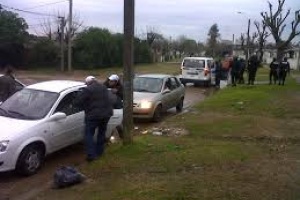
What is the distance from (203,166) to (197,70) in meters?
23.5

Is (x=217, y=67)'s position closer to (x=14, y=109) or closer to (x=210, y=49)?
(x=14, y=109)

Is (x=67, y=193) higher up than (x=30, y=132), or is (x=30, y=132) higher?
(x=30, y=132)

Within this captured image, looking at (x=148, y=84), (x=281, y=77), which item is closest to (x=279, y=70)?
(x=281, y=77)

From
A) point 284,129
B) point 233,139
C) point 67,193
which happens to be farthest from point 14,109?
point 284,129

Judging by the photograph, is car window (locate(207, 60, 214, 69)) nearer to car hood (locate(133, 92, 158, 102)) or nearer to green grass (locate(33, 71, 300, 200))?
car hood (locate(133, 92, 158, 102))

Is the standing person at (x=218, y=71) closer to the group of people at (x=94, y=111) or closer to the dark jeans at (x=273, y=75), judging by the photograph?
the dark jeans at (x=273, y=75)

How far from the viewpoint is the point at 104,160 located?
941 cm

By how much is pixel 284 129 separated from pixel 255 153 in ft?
13.0

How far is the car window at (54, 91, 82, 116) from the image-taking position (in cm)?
1044

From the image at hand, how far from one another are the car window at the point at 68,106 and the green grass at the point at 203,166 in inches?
Answer: 41.7

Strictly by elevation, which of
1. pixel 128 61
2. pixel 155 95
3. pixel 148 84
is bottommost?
pixel 155 95

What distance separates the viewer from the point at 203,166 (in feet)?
29.2

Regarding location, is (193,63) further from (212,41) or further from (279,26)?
(212,41)

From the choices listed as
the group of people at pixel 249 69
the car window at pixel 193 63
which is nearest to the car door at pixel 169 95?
the group of people at pixel 249 69
